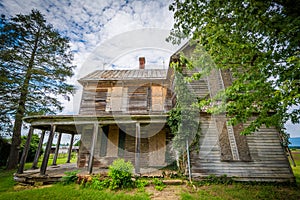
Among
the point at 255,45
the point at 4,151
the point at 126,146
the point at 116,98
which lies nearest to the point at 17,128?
the point at 4,151

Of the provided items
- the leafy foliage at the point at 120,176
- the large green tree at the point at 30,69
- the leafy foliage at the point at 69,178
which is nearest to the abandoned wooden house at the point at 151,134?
the leafy foliage at the point at 69,178

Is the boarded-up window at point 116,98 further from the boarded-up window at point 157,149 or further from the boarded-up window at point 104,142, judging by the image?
the boarded-up window at point 157,149

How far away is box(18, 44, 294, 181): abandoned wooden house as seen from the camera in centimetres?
622

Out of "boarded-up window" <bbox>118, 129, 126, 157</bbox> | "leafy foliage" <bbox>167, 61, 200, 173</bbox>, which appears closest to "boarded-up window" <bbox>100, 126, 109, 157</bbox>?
"boarded-up window" <bbox>118, 129, 126, 157</bbox>

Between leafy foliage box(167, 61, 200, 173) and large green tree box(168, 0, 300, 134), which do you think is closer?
large green tree box(168, 0, 300, 134)

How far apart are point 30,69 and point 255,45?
42.6ft

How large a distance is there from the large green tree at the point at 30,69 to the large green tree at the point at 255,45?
1073 centimetres

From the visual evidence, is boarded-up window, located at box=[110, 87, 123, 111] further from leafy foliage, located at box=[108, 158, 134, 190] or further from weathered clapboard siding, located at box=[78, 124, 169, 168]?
leafy foliage, located at box=[108, 158, 134, 190]

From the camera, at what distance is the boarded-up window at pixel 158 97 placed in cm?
1020

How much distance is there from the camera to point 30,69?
9883 mm

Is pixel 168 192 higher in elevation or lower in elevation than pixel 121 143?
lower

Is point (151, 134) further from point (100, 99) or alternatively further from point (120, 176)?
point (100, 99)

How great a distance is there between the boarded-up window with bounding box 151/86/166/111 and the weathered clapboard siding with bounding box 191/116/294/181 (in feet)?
13.5

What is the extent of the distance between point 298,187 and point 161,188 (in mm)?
5672
